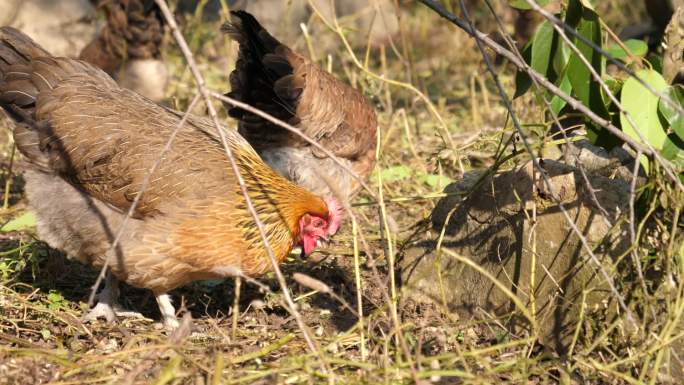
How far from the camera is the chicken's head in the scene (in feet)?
12.6

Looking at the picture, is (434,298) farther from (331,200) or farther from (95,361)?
(95,361)

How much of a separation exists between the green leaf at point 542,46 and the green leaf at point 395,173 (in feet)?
8.69

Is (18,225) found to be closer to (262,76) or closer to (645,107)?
(262,76)

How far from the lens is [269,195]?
371 centimetres

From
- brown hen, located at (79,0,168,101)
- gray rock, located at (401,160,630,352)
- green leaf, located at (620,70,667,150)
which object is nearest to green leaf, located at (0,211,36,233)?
brown hen, located at (79,0,168,101)

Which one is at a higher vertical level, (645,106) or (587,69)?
(587,69)

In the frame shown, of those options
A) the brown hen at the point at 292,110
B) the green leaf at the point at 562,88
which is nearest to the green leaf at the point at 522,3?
the green leaf at the point at 562,88

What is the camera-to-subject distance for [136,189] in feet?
11.5

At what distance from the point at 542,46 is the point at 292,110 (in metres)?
2.09

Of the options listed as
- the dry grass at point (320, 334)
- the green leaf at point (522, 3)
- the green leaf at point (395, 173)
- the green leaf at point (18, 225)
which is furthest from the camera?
the green leaf at point (395, 173)

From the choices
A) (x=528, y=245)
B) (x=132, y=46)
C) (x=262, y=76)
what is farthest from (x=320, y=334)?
(x=132, y=46)

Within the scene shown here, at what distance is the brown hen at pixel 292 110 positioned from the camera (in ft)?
15.6

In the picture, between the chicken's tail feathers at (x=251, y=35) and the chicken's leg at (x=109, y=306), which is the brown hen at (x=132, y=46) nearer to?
the chicken's tail feathers at (x=251, y=35)

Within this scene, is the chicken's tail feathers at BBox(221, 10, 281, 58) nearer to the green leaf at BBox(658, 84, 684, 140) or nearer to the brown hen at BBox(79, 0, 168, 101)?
the brown hen at BBox(79, 0, 168, 101)
